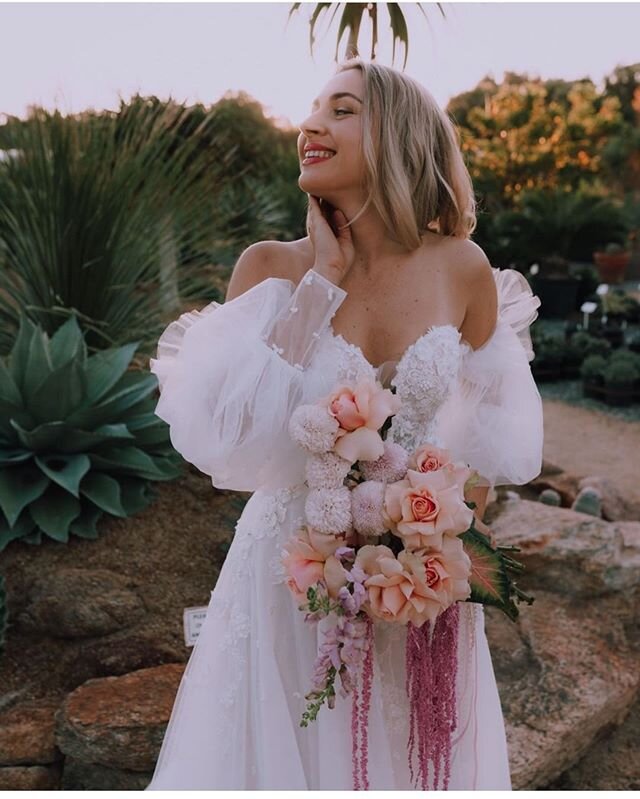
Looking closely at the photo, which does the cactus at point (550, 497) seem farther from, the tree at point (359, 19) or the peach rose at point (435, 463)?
the peach rose at point (435, 463)

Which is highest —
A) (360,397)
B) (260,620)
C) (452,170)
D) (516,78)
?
(516,78)

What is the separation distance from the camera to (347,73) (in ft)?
6.31

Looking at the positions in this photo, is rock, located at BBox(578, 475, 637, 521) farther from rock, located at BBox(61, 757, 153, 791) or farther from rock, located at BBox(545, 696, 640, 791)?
rock, located at BBox(61, 757, 153, 791)

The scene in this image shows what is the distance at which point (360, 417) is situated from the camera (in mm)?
1644

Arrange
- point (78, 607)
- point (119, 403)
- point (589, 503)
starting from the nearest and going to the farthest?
point (78, 607)
point (119, 403)
point (589, 503)

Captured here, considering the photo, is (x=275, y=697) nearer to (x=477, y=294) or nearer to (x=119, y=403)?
(x=477, y=294)

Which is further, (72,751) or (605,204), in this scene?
(605,204)

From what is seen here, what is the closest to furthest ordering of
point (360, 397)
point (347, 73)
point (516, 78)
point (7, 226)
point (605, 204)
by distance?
point (360, 397) → point (347, 73) → point (7, 226) → point (605, 204) → point (516, 78)

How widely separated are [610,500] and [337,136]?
14.7 feet

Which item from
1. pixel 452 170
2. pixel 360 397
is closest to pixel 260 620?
pixel 360 397

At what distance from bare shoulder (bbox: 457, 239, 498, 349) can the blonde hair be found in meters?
0.13

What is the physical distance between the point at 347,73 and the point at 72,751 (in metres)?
2.33

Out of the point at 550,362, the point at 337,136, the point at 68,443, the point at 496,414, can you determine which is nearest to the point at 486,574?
the point at 496,414

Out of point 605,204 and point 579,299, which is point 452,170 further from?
point 605,204
